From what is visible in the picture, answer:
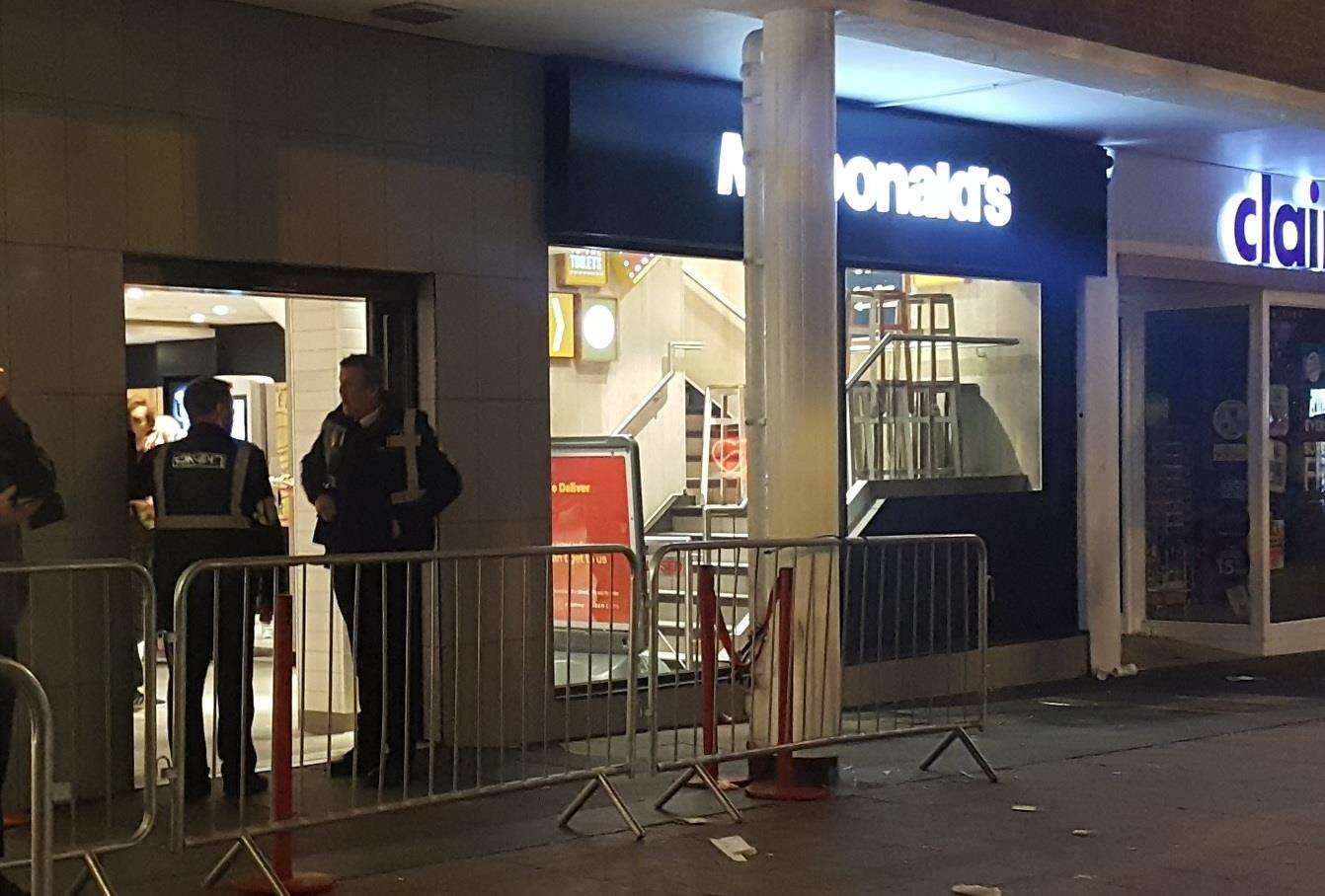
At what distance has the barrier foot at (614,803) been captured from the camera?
7.97 m

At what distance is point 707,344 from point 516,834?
5.01 metres

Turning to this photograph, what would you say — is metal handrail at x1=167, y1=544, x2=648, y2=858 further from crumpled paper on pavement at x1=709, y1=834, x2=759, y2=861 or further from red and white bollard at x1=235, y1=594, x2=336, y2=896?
crumpled paper on pavement at x1=709, y1=834, x2=759, y2=861

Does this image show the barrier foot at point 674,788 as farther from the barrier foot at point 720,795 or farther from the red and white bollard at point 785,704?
the red and white bollard at point 785,704

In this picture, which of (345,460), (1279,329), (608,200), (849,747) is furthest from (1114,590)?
(345,460)

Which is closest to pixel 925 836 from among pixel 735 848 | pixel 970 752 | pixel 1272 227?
pixel 735 848

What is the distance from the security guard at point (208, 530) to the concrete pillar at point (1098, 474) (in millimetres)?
6891

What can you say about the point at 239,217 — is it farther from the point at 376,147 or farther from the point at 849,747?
the point at 849,747

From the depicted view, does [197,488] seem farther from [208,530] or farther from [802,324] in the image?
[802,324]

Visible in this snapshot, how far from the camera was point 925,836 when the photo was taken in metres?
8.03

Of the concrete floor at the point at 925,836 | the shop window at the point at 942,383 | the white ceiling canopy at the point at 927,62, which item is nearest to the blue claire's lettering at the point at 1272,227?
the white ceiling canopy at the point at 927,62

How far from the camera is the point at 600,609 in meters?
11.0

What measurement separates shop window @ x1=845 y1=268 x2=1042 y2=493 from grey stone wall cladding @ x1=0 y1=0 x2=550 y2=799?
110 inches

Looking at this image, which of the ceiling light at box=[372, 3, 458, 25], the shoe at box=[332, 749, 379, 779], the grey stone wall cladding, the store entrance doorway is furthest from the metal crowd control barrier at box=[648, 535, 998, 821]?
the ceiling light at box=[372, 3, 458, 25]

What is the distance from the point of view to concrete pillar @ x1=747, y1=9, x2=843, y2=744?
357 inches
